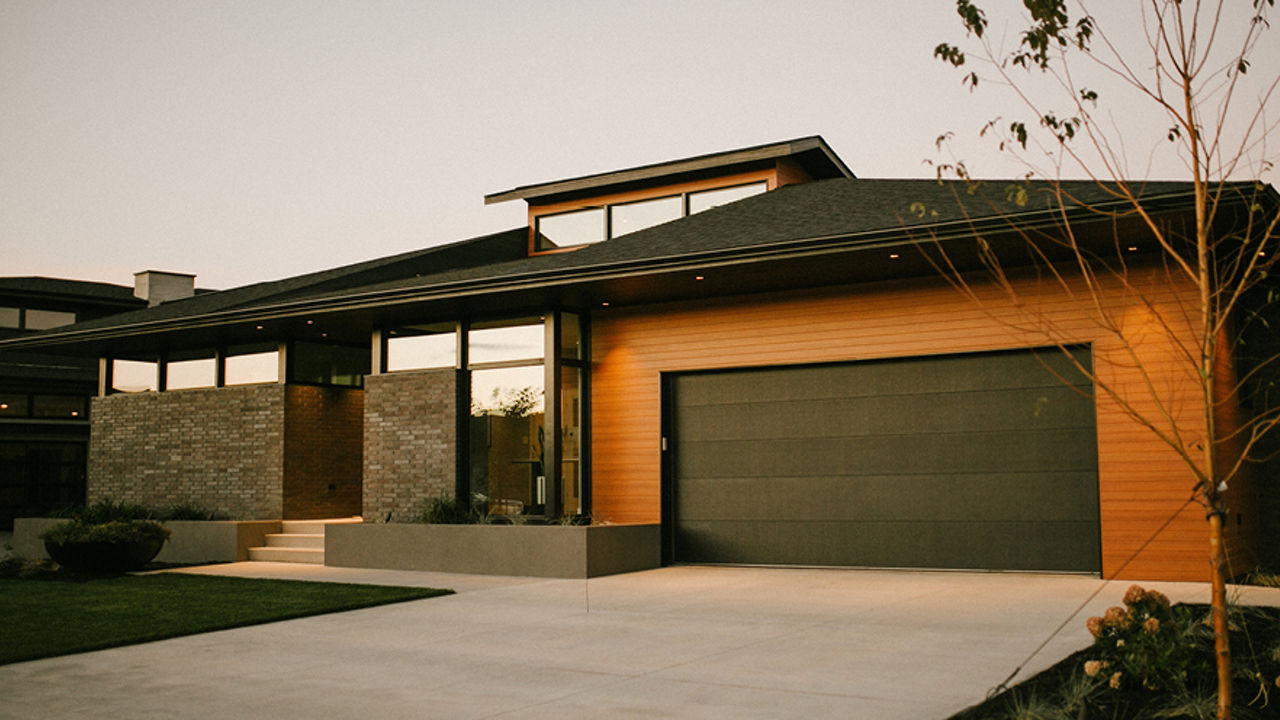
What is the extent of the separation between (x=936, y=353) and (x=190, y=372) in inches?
484

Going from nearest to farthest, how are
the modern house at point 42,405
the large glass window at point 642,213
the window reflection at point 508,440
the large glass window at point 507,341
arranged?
the window reflection at point 508,440, the large glass window at point 507,341, the large glass window at point 642,213, the modern house at point 42,405

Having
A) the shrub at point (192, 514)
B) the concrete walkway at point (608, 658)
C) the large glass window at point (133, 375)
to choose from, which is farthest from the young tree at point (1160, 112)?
the large glass window at point (133, 375)

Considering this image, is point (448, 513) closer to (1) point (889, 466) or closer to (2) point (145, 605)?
(2) point (145, 605)

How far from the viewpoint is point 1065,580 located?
1041 cm

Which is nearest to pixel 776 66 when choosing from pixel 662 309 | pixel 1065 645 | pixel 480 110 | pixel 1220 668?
pixel 662 309

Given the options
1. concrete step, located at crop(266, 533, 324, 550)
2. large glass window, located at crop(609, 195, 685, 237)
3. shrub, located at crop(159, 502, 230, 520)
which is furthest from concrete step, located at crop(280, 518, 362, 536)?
large glass window, located at crop(609, 195, 685, 237)

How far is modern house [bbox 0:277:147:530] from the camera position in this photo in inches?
963

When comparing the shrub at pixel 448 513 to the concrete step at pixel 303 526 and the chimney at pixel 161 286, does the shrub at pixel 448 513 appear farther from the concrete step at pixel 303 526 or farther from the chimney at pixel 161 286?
the chimney at pixel 161 286

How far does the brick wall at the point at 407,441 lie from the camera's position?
44.9 feet

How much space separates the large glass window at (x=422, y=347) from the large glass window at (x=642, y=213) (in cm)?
413

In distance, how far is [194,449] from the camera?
16.5 meters

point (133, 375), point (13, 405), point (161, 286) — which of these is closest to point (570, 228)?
point (133, 375)

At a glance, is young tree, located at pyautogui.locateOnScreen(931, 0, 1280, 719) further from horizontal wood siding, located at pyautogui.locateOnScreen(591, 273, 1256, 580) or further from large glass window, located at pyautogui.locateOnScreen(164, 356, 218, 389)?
large glass window, located at pyautogui.locateOnScreen(164, 356, 218, 389)

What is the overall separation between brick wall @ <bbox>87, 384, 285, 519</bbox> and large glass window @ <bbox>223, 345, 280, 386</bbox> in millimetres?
248
